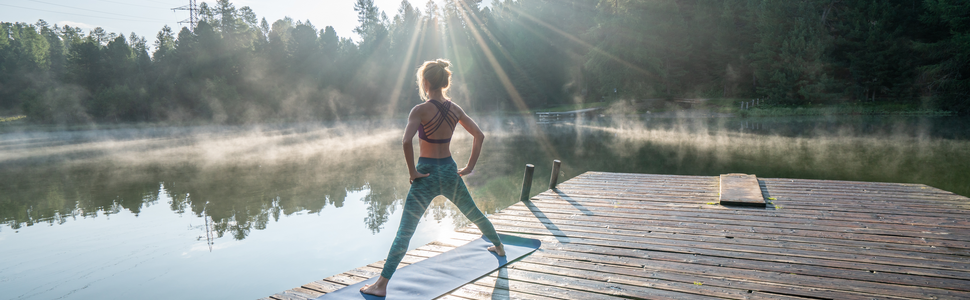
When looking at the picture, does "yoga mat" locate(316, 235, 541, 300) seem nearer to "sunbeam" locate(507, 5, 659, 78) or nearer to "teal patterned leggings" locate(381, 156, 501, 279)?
"teal patterned leggings" locate(381, 156, 501, 279)

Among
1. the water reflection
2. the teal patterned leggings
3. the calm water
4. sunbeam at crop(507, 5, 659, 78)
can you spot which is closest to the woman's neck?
the teal patterned leggings

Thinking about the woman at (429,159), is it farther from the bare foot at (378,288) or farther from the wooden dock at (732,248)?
the wooden dock at (732,248)

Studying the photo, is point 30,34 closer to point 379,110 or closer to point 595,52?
point 379,110

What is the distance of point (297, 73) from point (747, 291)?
1944 inches

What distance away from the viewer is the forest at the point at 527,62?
1341 inches

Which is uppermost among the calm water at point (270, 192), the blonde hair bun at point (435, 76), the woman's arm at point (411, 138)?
the blonde hair bun at point (435, 76)

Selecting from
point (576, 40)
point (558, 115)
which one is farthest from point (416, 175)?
point (576, 40)

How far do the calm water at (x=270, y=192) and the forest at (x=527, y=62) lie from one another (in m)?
14.1

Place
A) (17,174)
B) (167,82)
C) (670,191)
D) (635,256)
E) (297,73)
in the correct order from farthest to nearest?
(297,73) < (167,82) < (17,174) < (670,191) < (635,256)

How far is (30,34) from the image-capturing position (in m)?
61.4

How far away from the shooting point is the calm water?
6367 millimetres

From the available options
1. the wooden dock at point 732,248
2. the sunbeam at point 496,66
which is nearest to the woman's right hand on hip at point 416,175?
the wooden dock at point 732,248

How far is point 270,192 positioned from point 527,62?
44016 millimetres

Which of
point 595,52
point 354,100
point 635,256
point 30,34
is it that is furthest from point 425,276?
point 30,34
